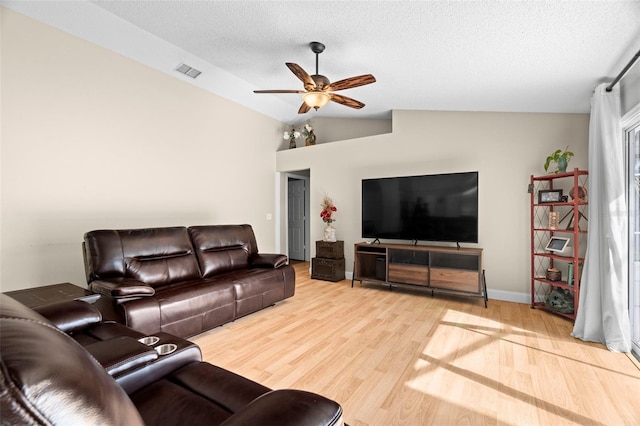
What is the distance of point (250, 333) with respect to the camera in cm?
295

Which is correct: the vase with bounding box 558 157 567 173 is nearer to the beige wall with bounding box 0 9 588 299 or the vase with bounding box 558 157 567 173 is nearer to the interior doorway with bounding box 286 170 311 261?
the beige wall with bounding box 0 9 588 299

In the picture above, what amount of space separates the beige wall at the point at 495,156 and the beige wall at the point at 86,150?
281cm

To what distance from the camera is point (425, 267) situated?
411 centimetres

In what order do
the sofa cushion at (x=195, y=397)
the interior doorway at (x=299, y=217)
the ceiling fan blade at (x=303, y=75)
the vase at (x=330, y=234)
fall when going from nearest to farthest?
the sofa cushion at (x=195, y=397) < the ceiling fan blade at (x=303, y=75) < the vase at (x=330, y=234) < the interior doorway at (x=299, y=217)

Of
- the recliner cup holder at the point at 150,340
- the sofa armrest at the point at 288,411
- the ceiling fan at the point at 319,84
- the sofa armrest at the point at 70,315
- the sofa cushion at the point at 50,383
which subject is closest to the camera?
the sofa cushion at the point at 50,383

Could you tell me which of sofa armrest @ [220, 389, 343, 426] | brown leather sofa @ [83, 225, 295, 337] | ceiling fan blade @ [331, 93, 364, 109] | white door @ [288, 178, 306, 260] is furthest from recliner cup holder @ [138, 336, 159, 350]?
white door @ [288, 178, 306, 260]

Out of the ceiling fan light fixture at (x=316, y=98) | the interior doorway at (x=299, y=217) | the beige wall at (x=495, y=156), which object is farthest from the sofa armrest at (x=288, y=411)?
the interior doorway at (x=299, y=217)

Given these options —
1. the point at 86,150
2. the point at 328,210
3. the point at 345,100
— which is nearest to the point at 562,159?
the point at 345,100

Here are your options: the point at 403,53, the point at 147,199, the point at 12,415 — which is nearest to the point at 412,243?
the point at 403,53

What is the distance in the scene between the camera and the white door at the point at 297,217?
712 cm

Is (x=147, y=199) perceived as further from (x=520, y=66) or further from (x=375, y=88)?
(x=520, y=66)

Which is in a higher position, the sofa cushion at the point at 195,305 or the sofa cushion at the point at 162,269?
the sofa cushion at the point at 162,269

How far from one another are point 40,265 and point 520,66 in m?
5.04

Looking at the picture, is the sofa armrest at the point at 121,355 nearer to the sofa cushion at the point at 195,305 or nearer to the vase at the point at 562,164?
the sofa cushion at the point at 195,305
